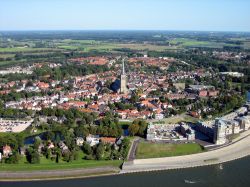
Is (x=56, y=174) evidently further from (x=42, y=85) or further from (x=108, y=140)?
(x=42, y=85)

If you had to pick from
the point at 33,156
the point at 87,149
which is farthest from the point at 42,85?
the point at 33,156

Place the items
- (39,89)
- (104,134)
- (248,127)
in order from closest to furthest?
(104,134) < (248,127) < (39,89)

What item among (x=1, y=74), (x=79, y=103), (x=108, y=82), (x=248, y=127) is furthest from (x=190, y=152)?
(x=1, y=74)

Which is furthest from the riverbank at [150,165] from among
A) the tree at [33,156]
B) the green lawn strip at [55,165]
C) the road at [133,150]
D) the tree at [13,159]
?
the tree at [33,156]

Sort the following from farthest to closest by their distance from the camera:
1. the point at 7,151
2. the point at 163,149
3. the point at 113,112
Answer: the point at 113,112 < the point at 163,149 < the point at 7,151

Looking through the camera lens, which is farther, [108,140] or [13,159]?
[108,140]

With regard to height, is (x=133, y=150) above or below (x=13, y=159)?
below

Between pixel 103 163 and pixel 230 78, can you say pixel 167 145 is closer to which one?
pixel 103 163
